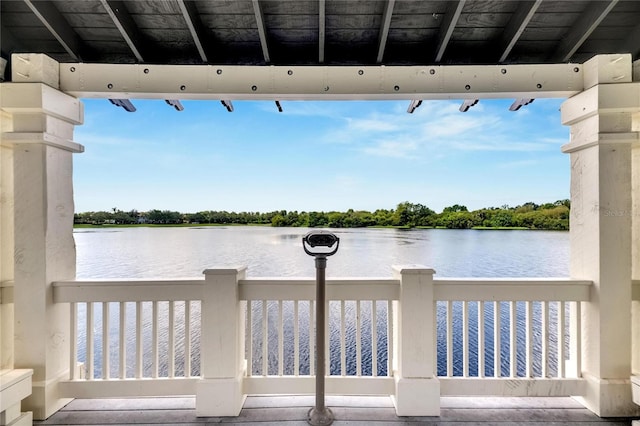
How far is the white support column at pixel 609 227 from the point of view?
1739 mm

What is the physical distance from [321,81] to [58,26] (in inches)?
74.6

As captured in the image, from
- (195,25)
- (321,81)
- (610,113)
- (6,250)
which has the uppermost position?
(195,25)

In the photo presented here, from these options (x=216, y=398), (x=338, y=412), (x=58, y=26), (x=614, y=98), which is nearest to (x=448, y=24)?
(x=614, y=98)

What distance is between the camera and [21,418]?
61.0 inches

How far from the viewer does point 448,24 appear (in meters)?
1.78

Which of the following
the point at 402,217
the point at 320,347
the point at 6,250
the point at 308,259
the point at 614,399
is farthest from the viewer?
the point at 402,217

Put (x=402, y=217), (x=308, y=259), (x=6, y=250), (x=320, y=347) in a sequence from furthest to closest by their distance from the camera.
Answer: (x=402, y=217) → (x=308, y=259) → (x=6, y=250) → (x=320, y=347)

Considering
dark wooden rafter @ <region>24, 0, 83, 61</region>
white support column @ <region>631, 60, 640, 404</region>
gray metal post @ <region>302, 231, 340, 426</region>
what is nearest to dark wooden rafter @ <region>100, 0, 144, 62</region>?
dark wooden rafter @ <region>24, 0, 83, 61</region>

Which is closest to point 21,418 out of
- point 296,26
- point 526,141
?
point 296,26

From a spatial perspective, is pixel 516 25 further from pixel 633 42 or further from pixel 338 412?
pixel 338 412

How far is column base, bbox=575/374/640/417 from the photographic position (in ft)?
5.65

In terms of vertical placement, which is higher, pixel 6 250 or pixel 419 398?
pixel 6 250

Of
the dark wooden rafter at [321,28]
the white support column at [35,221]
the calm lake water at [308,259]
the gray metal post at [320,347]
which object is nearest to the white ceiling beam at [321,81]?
the dark wooden rafter at [321,28]

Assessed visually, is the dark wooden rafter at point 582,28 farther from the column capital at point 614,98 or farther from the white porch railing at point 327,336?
the white porch railing at point 327,336
